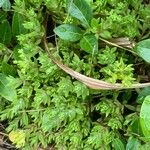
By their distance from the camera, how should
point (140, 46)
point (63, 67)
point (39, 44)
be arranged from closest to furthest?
point (140, 46) < point (63, 67) < point (39, 44)

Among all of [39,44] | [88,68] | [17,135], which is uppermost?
[39,44]

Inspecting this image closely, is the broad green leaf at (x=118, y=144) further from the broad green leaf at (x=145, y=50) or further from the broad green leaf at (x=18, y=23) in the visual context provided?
the broad green leaf at (x=18, y=23)

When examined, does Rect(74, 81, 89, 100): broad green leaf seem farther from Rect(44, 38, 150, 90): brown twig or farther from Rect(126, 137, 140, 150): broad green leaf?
Rect(126, 137, 140, 150): broad green leaf

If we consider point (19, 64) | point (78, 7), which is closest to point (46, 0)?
point (78, 7)

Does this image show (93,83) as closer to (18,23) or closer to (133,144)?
(133,144)

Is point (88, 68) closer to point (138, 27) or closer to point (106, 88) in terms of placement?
point (106, 88)

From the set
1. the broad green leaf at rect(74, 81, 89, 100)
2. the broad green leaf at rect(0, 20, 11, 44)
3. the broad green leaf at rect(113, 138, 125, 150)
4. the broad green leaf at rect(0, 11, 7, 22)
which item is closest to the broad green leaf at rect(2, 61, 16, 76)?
the broad green leaf at rect(0, 20, 11, 44)
